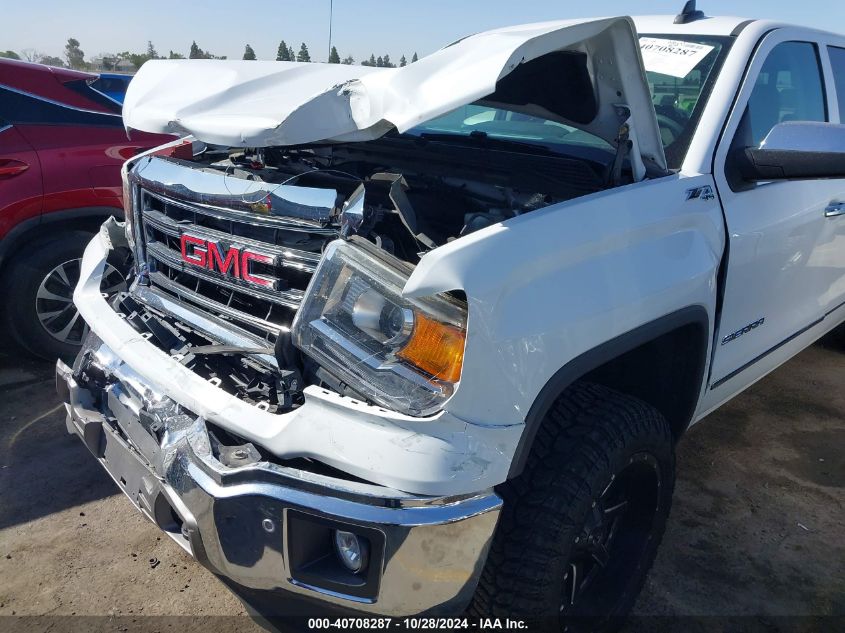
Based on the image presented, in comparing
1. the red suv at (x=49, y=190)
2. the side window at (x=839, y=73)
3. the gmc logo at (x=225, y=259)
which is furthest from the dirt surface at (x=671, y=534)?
the side window at (x=839, y=73)

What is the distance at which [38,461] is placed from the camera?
3.24 meters

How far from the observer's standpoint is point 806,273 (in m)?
3.03

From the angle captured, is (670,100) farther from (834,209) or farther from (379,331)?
(379,331)

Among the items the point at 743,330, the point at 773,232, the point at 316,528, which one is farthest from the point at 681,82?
the point at 316,528

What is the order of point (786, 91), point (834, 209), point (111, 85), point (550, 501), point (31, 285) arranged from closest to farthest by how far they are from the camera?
point (550, 501) → point (786, 91) → point (834, 209) → point (31, 285) → point (111, 85)

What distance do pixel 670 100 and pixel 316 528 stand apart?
2.02 m

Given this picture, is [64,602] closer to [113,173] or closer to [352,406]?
[352,406]

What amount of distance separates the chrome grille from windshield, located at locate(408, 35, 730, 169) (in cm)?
91

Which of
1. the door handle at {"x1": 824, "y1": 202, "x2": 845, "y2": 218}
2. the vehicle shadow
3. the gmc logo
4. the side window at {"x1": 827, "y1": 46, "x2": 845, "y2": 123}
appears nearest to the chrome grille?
the gmc logo

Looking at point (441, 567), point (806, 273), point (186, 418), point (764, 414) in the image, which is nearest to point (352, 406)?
point (441, 567)

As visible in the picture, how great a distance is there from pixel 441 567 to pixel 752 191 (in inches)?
71.3

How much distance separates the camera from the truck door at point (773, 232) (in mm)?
2475

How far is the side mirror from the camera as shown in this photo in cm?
220

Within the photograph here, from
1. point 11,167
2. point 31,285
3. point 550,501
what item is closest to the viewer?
point 550,501
